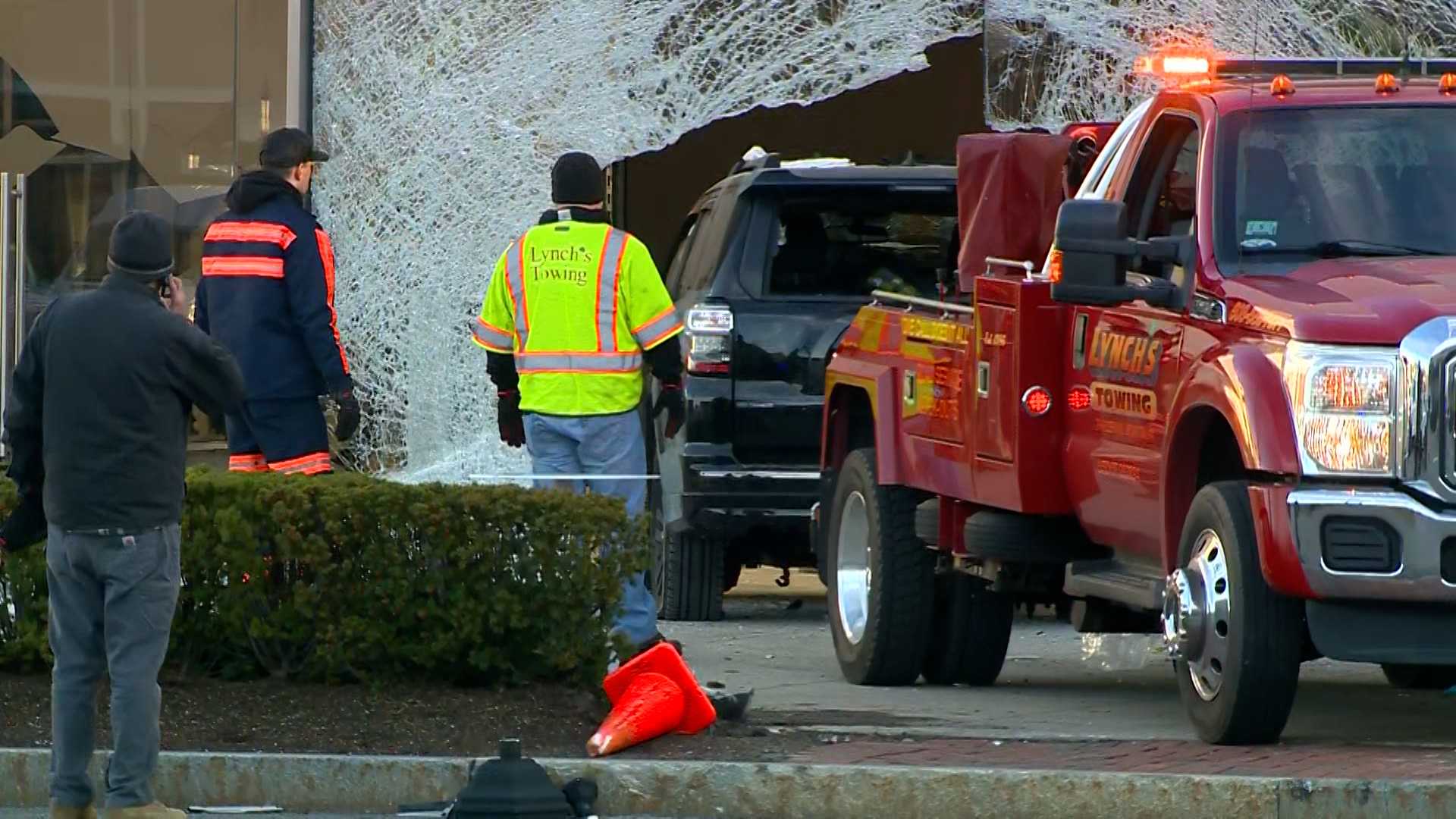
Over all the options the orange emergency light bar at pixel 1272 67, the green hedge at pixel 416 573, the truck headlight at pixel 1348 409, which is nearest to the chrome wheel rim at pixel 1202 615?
the truck headlight at pixel 1348 409

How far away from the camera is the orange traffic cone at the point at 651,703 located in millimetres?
8008

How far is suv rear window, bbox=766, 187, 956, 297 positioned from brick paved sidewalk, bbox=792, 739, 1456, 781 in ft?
13.2

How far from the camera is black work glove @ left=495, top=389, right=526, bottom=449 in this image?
10109 mm

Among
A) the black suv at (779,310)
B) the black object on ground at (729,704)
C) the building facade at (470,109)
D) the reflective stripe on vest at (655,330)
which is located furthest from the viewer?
the building facade at (470,109)

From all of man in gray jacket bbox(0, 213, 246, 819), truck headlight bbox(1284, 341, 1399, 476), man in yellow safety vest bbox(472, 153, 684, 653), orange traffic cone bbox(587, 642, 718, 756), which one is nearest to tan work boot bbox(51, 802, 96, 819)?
man in gray jacket bbox(0, 213, 246, 819)

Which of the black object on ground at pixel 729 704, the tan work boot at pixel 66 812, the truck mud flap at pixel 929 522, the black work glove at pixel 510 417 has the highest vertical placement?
the black work glove at pixel 510 417

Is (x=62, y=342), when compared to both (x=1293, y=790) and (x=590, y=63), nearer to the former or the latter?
(x=1293, y=790)

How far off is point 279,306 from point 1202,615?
3.73 metres

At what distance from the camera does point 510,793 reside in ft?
22.4

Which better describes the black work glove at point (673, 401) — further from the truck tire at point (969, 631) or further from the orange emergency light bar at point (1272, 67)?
the orange emergency light bar at point (1272, 67)

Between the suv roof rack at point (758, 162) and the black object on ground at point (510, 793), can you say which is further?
the suv roof rack at point (758, 162)

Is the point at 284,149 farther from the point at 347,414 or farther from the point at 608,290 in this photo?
the point at 608,290

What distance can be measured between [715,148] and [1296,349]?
14591 mm

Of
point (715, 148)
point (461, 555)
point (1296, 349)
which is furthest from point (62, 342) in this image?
point (715, 148)
